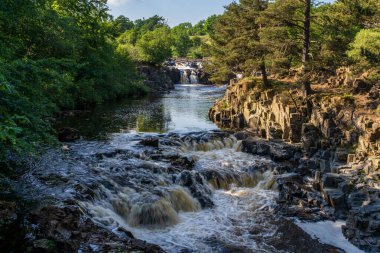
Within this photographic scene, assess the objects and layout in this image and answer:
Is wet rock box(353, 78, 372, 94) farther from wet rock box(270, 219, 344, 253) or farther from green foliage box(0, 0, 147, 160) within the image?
green foliage box(0, 0, 147, 160)

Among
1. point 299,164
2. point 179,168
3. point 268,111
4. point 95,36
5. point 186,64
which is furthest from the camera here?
point 186,64

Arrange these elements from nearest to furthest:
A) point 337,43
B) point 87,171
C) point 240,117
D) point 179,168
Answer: point 87,171
point 179,168
point 337,43
point 240,117

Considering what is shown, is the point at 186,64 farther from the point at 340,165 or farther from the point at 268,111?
the point at 340,165

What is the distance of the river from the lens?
14.5 meters

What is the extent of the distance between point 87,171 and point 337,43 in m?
20.2

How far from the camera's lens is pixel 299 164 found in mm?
22406

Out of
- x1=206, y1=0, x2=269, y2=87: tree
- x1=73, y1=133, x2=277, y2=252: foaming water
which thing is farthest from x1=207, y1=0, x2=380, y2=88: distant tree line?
x1=73, y1=133, x2=277, y2=252: foaming water

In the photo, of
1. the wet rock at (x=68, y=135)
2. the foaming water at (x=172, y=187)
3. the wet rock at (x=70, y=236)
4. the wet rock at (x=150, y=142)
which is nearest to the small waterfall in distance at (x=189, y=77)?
the foaming water at (x=172, y=187)

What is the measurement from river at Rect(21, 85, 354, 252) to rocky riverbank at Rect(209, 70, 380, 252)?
1988 mm

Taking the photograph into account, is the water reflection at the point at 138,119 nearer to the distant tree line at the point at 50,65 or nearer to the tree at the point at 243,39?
the distant tree line at the point at 50,65

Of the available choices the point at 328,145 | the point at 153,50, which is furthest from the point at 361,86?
the point at 153,50

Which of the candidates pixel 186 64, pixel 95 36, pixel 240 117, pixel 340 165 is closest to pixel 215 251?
pixel 340 165

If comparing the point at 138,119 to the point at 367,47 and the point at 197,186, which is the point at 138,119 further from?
the point at 367,47

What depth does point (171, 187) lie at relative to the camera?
1825 cm
